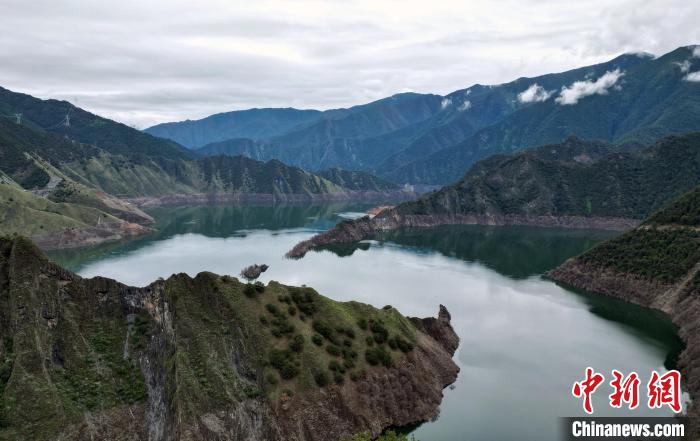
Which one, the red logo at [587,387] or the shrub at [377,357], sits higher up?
the shrub at [377,357]

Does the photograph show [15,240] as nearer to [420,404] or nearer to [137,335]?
[137,335]

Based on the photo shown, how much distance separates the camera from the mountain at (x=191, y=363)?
74.8 m

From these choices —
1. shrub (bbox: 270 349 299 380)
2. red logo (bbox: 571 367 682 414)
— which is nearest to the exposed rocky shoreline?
red logo (bbox: 571 367 682 414)

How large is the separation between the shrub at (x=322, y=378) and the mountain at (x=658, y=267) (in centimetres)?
7558

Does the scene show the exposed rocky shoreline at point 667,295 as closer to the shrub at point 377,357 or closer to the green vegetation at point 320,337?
the shrub at point 377,357

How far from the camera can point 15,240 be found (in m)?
89.3

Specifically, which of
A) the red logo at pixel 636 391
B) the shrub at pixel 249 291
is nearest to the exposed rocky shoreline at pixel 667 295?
the red logo at pixel 636 391

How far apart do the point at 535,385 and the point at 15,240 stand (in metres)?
90.0

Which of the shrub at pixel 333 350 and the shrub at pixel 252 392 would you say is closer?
the shrub at pixel 252 392

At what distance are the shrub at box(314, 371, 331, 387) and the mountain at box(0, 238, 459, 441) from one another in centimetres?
16

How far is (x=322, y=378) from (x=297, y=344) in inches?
268

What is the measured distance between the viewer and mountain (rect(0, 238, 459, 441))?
74750mm

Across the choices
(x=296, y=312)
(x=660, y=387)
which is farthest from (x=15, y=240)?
(x=660, y=387)

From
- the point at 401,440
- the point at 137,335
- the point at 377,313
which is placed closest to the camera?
the point at 401,440
